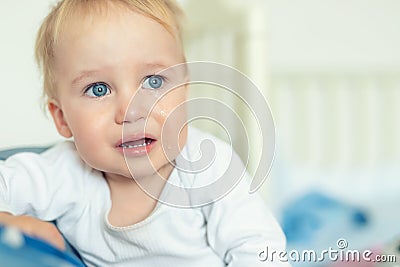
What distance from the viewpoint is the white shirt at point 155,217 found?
786 millimetres

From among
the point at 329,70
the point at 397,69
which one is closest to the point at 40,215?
the point at 329,70

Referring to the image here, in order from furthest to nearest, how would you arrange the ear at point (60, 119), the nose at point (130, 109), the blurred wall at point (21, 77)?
1. the blurred wall at point (21, 77)
2. the ear at point (60, 119)
3. the nose at point (130, 109)

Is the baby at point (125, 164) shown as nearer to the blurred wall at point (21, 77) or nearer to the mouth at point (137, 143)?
the mouth at point (137, 143)

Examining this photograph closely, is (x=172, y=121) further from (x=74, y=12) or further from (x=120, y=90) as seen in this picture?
(x=74, y=12)

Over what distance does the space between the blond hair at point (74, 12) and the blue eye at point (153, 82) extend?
63mm

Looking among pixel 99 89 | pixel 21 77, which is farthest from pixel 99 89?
pixel 21 77

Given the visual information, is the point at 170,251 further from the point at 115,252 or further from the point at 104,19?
the point at 104,19

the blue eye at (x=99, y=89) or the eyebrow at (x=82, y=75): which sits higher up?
the eyebrow at (x=82, y=75)

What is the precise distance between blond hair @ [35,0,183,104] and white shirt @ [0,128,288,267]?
12 cm

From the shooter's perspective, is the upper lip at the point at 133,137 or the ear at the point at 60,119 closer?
the upper lip at the point at 133,137

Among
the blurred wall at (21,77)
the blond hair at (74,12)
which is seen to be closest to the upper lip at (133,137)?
the blond hair at (74,12)

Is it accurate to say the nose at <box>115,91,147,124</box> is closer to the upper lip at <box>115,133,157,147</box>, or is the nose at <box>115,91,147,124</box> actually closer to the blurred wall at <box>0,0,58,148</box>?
the upper lip at <box>115,133,157,147</box>

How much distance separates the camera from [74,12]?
78 centimetres

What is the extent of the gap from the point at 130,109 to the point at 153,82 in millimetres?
52
